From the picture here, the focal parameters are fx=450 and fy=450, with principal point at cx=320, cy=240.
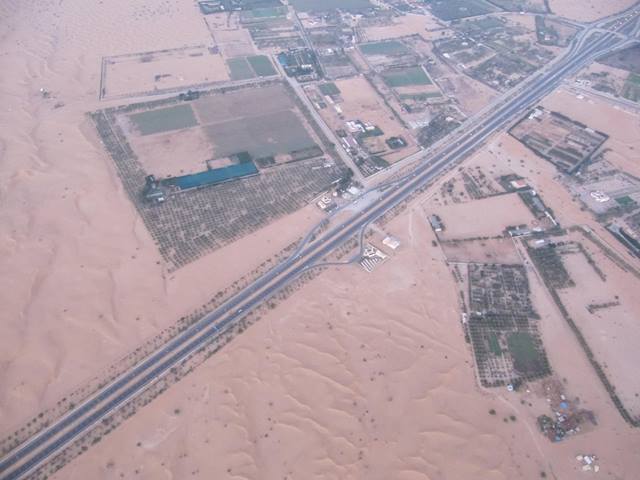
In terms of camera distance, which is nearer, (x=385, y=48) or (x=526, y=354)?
(x=526, y=354)

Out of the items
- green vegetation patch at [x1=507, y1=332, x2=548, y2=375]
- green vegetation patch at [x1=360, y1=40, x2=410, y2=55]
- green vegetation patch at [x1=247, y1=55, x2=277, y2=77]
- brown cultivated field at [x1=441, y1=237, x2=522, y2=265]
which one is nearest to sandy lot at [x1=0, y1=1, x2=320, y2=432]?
brown cultivated field at [x1=441, y1=237, x2=522, y2=265]

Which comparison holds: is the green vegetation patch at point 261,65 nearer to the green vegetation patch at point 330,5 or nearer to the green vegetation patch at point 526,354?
the green vegetation patch at point 330,5

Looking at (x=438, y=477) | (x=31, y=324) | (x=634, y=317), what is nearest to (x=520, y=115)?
(x=634, y=317)

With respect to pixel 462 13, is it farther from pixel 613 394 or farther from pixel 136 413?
pixel 136 413

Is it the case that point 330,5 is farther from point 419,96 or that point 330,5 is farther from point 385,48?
point 419,96

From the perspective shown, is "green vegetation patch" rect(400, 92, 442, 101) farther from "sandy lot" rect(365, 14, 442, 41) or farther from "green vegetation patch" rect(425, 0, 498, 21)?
"green vegetation patch" rect(425, 0, 498, 21)

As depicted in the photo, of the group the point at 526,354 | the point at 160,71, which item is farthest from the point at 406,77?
the point at 526,354
